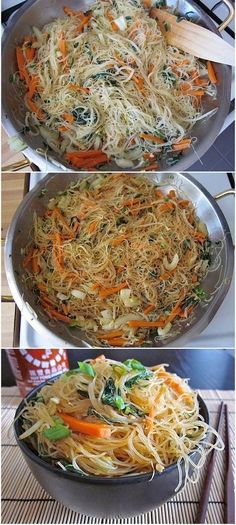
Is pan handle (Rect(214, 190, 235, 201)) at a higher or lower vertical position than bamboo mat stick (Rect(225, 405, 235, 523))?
higher

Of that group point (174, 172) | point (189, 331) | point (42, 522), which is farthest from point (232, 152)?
point (42, 522)

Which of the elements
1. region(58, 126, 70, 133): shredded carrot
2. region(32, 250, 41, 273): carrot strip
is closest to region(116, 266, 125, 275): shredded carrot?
region(32, 250, 41, 273): carrot strip

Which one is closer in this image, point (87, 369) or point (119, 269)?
point (119, 269)

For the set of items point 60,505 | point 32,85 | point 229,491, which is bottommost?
point 229,491

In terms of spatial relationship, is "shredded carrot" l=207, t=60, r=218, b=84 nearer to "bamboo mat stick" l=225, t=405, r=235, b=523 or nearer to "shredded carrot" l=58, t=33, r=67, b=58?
"shredded carrot" l=58, t=33, r=67, b=58


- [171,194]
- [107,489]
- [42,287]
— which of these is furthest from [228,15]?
[107,489]

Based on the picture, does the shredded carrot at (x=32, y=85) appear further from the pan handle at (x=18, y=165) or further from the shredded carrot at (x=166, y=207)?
the shredded carrot at (x=166, y=207)

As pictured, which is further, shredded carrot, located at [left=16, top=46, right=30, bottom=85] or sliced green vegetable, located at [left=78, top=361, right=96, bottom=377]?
sliced green vegetable, located at [left=78, top=361, right=96, bottom=377]

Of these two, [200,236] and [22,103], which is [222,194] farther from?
[22,103]
